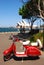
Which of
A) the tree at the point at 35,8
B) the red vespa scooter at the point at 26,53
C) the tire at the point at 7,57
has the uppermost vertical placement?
the tree at the point at 35,8

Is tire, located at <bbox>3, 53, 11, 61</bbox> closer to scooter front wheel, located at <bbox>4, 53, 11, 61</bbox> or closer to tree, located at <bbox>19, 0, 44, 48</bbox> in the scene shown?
scooter front wheel, located at <bbox>4, 53, 11, 61</bbox>

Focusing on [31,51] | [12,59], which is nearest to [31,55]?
[31,51]

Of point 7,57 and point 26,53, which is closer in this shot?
point 26,53

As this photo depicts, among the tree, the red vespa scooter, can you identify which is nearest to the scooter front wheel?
the red vespa scooter

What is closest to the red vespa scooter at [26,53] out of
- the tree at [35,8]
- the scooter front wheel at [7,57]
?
the scooter front wheel at [7,57]

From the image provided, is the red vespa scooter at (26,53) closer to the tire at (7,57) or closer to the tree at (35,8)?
the tire at (7,57)

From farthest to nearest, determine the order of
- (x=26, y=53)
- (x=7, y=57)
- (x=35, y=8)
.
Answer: (x=35, y=8) < (x=7, y=57) < (x=26, y=53)

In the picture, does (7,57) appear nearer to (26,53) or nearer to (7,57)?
(7,57)

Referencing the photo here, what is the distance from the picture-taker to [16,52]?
→ 45.4 ft

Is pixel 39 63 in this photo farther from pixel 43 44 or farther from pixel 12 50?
pixel 43 44

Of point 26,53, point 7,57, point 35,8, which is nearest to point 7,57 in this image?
point 7,57

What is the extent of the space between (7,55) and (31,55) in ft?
5.24

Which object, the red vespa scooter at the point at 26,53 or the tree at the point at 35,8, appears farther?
the tree at the point at 35,8

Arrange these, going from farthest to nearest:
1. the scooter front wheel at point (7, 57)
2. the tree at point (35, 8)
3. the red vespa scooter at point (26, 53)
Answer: the tree at point (35, 8) → the scooter front wheel at point (7, 57) → the red vespa scooter at point (26, 53)
